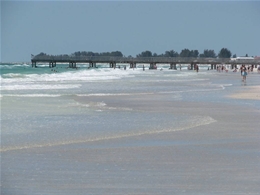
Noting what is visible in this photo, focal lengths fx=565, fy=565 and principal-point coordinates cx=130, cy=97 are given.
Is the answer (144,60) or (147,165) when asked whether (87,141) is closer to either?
(147,165)

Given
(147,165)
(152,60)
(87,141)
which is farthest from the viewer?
(152,60)

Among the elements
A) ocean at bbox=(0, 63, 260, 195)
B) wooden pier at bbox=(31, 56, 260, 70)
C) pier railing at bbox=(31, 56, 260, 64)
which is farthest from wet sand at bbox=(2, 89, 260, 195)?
pier railing at bbox=(31, 56, 260, 64)

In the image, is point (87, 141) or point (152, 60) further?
point (152, 60)

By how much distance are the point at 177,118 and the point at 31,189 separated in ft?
24.7

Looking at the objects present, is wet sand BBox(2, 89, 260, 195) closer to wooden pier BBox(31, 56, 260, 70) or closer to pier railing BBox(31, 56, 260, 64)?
wooden pier BBox(31, 56, 260, 70)

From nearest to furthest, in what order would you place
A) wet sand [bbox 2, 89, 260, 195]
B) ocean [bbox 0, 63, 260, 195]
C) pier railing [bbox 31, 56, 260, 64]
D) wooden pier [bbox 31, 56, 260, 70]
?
wet sand [bbox 2, 89, 260, 195] → ocean [bbox 0, 63, 260, 195] → wooden pier [bbox 31, 56, 260, 70] → pier railing [bbox 31, 56, 260, 64]

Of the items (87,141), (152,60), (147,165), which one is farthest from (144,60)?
(147,165)

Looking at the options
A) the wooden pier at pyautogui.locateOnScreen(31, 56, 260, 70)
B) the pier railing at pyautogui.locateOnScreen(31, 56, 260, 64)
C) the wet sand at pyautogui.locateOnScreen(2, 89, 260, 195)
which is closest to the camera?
the wet sand at pyautogui.locateOnScreen(2, 89, 260, 195)

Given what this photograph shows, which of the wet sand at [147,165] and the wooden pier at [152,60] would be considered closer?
the wet sand at [147,165]

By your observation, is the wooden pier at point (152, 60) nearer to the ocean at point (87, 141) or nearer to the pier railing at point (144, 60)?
the pier railing at point (144, 60)

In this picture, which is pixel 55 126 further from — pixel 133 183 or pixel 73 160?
pixel 133 183

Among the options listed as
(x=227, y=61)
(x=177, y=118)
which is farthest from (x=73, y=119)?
(x=227, y=61)

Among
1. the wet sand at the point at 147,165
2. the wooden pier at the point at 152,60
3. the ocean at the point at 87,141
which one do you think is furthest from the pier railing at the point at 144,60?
the wet sand at the point at 147,165

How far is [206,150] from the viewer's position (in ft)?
29.0
